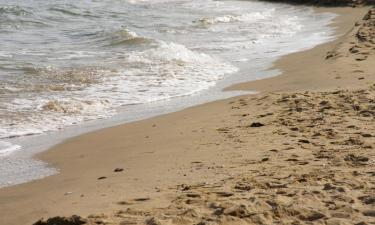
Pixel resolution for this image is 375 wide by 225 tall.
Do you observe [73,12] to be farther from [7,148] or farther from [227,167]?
[227,167]

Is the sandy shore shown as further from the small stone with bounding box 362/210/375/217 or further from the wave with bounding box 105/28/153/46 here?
the wave with bounding box 105/28/153/46

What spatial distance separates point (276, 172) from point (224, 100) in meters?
3.61

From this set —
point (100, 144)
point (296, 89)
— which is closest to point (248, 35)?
point (296, 89)

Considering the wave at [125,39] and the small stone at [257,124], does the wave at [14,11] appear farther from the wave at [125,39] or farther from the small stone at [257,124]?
the small stone at [257,124]

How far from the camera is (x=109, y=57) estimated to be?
475 inches

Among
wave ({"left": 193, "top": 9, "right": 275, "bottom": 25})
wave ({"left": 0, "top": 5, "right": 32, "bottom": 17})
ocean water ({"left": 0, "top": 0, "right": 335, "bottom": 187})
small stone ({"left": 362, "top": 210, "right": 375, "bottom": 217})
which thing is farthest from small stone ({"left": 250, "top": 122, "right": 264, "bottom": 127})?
wave ({"left": 0, "top": 5, "right": 32, "bottom": 17})

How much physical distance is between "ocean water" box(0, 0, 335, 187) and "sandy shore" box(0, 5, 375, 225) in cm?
69

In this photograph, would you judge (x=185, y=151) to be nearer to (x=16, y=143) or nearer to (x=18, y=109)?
(x=16, y=143)

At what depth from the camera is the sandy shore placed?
4.02 metres

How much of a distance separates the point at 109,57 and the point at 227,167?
735cm

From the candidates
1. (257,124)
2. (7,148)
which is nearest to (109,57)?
(7,148)

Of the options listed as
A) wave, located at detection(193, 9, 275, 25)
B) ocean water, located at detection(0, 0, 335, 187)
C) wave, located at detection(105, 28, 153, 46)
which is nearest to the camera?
ocean water, located at detection(0, 0, 335, 187)

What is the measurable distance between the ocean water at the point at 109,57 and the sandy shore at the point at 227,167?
2.25 ft

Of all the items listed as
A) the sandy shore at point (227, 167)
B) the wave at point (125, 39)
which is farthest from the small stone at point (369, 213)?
the wave at point (125, 39)
